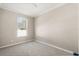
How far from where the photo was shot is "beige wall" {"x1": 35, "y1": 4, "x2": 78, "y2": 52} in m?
2.53

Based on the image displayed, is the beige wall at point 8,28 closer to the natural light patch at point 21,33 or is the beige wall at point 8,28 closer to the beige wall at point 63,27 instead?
the natural light patch at point 21,33

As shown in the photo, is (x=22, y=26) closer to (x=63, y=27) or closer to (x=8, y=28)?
(x=8, y=28)

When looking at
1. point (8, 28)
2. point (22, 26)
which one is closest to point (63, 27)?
point (22, 26)

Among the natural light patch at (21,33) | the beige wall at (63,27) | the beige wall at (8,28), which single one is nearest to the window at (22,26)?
the natural light patch at (21,33)

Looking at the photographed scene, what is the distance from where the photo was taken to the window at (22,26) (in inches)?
176

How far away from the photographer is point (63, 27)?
2.98 m

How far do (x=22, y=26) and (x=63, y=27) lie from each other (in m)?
3.12

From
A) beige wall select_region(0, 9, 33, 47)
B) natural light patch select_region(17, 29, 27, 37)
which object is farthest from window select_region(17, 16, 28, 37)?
beige wall select_region(0, 9, 33, 47)

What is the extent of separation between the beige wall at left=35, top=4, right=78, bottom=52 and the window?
1.70 m

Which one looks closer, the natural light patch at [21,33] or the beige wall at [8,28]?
the beige wall at [8,28]

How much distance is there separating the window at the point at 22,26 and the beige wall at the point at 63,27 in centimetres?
170

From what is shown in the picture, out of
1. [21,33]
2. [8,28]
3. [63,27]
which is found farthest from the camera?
[21,33]

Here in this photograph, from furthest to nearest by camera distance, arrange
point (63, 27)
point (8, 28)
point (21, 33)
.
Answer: point (21, 33) → point (8, 28) → point (63, 27)

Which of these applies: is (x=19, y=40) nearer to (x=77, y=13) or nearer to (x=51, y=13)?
(x=51, y=13)
